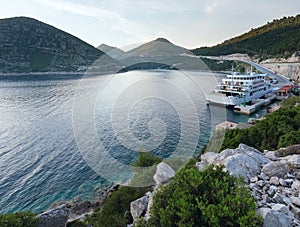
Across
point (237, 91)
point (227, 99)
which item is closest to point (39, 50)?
point (237, 91)

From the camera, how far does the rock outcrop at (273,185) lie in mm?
5812

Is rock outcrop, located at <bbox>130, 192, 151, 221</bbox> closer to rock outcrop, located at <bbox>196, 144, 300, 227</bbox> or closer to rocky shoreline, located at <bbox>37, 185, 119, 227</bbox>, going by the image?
rock outcrop, located at <bbox>196, 144, 300, 227</bbox>

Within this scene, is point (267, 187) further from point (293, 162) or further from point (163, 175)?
point (163, 175)

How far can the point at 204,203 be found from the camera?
19.0ft

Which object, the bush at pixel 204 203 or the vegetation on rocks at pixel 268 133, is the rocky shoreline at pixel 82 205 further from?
the vegetation on rocks at pixel 268 133

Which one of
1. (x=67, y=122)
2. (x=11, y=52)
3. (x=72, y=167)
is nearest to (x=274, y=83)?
(x=67, y=122)

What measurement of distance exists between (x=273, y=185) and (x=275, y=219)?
233 cm

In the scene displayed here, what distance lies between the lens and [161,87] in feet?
206

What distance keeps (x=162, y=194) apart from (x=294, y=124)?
1663 centimetres

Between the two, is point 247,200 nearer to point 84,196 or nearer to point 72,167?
point 84,196

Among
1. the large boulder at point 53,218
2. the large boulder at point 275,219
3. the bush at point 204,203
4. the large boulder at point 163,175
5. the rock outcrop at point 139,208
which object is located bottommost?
the large boulder at point 53,218

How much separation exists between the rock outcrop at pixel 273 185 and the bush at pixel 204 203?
0.78m

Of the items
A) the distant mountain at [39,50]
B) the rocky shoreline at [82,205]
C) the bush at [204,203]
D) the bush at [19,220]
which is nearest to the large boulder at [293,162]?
the bush at [204,203]

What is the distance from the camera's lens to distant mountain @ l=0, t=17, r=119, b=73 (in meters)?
111
